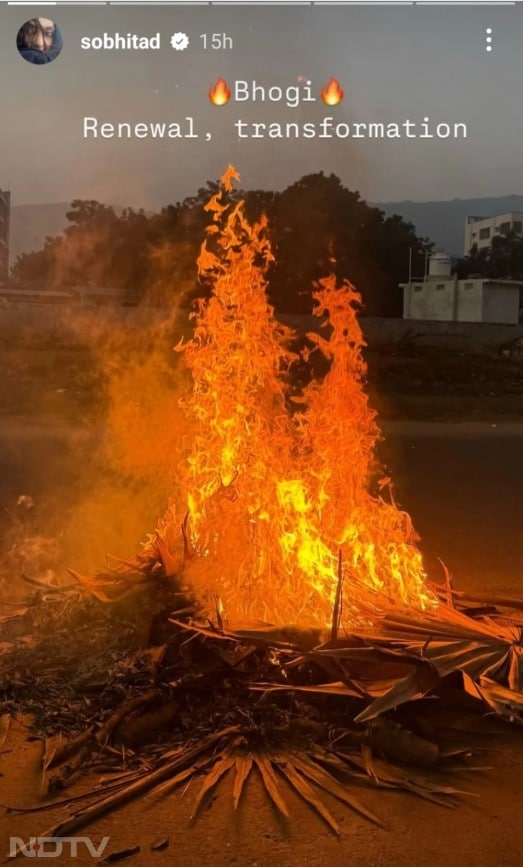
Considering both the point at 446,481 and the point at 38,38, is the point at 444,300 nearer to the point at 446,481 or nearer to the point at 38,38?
the point at 446,481

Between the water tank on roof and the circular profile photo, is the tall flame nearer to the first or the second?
the circular profile photo

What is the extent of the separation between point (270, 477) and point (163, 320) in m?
11.9

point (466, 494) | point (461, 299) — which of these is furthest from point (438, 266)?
point (466, 494)

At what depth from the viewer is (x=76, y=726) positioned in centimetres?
366

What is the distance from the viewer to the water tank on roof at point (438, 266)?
3104 cm

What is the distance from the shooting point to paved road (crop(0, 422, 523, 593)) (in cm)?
703

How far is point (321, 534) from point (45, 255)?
50.6 ft

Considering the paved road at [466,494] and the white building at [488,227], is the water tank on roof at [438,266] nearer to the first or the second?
the white building at [488,227]

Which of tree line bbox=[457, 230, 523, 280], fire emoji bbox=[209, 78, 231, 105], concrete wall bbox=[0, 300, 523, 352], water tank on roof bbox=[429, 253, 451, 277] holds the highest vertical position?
tree line bbox=[457, 230, 523, 280]

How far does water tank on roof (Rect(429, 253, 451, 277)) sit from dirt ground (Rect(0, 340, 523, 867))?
16.2 metres

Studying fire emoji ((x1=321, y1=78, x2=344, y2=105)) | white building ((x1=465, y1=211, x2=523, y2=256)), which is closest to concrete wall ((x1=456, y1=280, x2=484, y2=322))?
white building ((x1=465, y1=211, x2=523, y2=256))

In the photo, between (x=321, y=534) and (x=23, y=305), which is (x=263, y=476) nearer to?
(x=321, y=534)

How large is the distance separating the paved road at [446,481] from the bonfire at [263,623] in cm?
173

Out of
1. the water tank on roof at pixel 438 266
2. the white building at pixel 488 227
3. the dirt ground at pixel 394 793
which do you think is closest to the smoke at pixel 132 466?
the dirt ground at pixel 394 793
